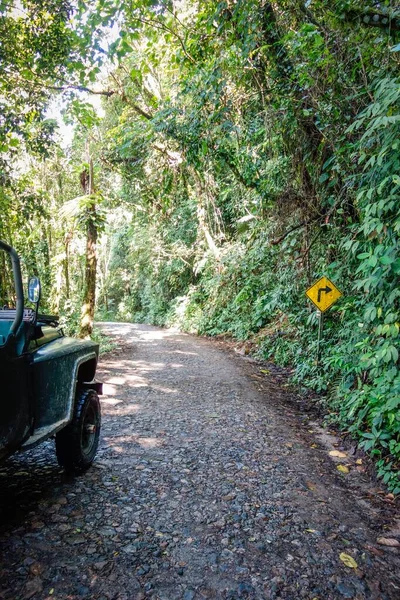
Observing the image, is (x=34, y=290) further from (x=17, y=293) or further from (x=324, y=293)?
(x=324, y=293)

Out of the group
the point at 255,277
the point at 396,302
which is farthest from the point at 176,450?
the point at 255,277

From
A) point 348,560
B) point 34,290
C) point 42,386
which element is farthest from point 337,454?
point 34,290

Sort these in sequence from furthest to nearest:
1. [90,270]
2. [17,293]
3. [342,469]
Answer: [90,270]
[342,469]
[17,293]

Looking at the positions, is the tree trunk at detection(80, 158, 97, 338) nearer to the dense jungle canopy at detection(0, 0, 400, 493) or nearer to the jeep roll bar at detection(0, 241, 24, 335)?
the dense jungle canopy at detection(0, 0, 400, 493)

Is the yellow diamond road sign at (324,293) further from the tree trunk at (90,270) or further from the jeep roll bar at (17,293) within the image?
the tree trunk at (90,270)

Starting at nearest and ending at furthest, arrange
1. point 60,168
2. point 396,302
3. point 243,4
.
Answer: point 396,302 < point 243,4 < point 60,168

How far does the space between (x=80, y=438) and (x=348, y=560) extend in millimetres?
2464

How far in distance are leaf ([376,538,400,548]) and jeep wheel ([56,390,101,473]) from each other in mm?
2723

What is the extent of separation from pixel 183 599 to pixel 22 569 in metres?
1.07

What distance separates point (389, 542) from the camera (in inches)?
123

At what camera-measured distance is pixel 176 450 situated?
4.54m

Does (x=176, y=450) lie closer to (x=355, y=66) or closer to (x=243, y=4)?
(x=355, y=66)

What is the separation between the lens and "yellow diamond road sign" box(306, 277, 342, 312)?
6598 millimetres

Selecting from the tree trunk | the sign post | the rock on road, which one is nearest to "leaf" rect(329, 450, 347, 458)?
the rock on road
